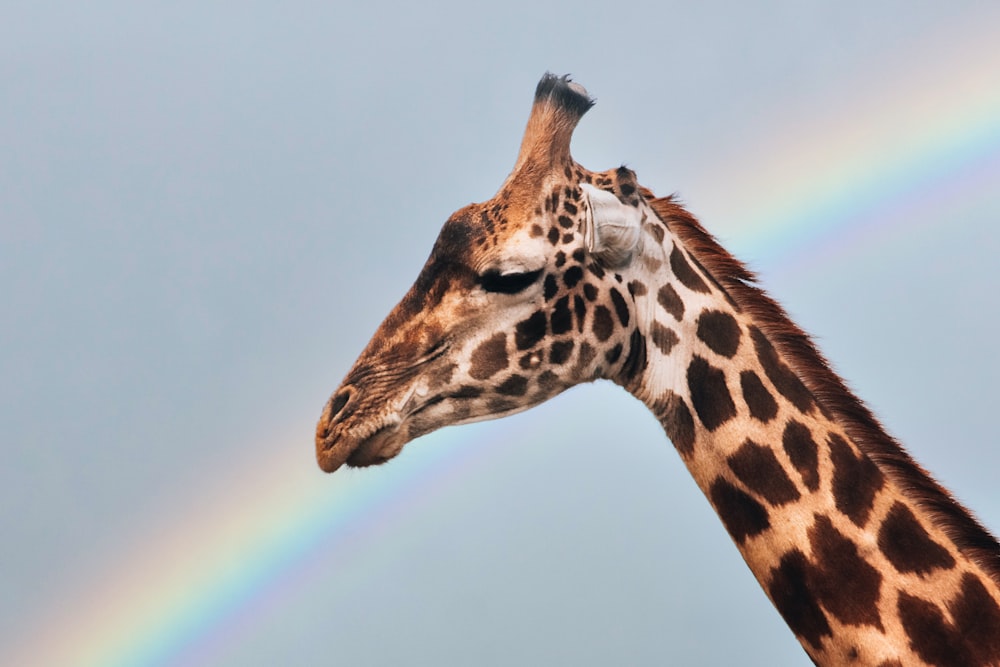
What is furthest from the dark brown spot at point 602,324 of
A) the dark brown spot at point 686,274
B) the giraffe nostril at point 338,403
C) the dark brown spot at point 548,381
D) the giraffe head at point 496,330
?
the giraffe nostril at point 338,403

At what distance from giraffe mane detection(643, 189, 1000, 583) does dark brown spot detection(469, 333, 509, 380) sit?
1.43 m

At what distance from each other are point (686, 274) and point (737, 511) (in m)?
1.51

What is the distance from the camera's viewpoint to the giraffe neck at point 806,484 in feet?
15.3

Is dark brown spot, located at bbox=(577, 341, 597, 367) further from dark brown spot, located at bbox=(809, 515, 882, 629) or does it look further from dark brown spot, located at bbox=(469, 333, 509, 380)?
dark brown spot, located at bbox=(809, 515, 882, 629)

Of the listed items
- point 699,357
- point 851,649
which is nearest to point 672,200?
point 699,357

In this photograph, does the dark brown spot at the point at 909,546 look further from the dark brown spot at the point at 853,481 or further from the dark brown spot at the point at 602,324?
the dark brown spot at the point at 602,324

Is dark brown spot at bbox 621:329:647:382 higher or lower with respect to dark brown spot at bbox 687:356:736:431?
higher

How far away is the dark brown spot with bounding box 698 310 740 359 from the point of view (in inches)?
215

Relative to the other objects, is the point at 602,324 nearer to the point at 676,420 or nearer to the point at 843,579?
the point at 676,420

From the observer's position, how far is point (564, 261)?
5730 millimetres

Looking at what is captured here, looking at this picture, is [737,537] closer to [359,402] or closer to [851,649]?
[851,649]

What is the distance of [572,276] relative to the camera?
571 cm

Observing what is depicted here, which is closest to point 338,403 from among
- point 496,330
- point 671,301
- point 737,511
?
point 496,330

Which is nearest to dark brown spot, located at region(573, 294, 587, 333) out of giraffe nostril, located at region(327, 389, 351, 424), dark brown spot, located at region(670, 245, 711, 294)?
dark brown spot, located at region(670, 245, 711, 294)
